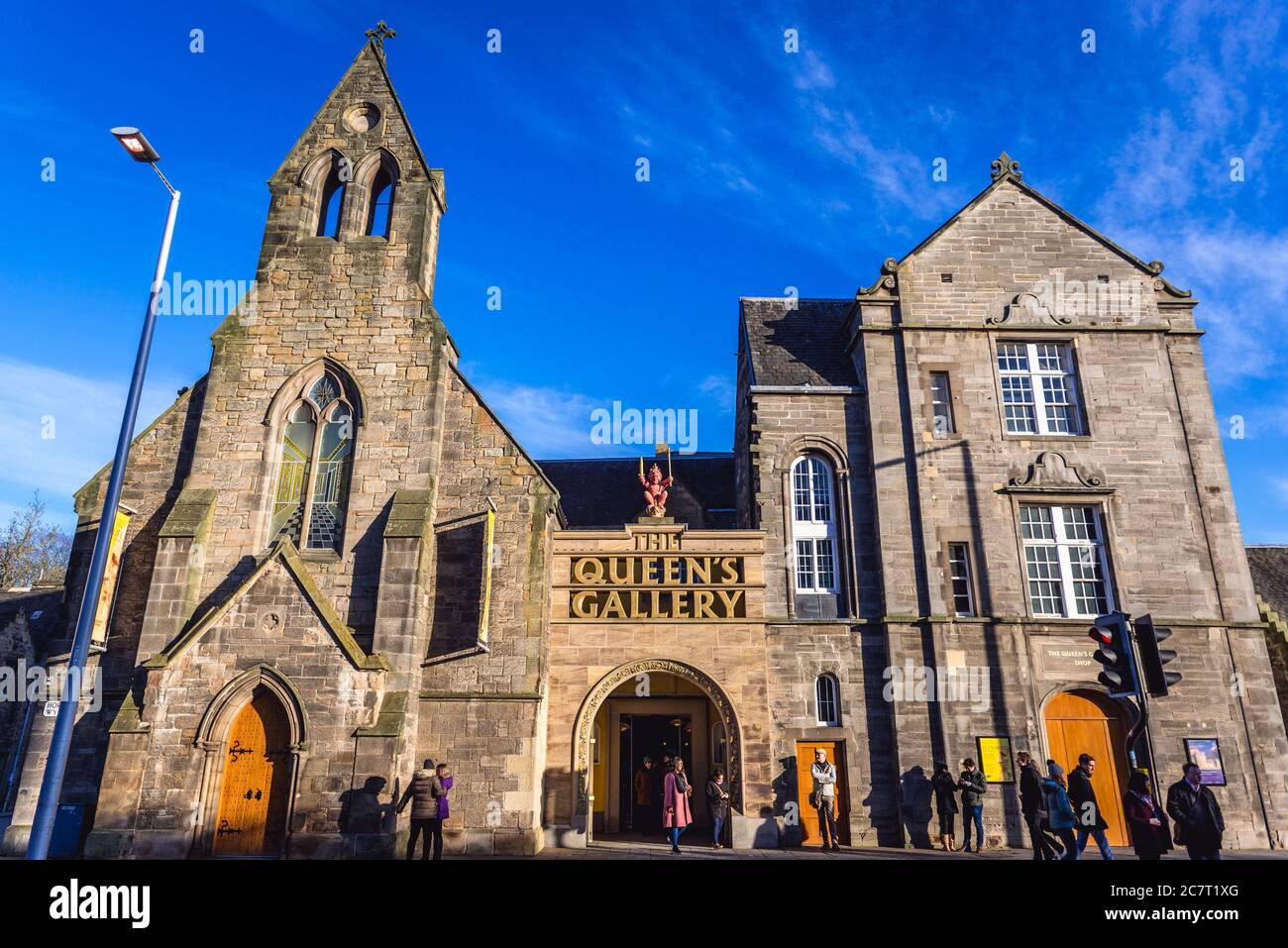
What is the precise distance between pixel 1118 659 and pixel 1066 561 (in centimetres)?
964

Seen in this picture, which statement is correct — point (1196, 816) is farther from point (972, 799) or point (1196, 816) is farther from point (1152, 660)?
point (972, 799)

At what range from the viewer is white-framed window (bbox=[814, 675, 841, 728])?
18484 mm

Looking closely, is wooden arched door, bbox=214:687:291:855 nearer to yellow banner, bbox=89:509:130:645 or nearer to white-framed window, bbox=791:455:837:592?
yellow banner, bbox=89:509:130:645

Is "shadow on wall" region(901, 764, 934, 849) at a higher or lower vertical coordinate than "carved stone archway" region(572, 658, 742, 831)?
lower

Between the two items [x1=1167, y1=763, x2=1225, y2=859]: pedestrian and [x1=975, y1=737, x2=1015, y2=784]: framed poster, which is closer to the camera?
[x1=1167, y1=763, x2=1225, y2=859]: pedestrian

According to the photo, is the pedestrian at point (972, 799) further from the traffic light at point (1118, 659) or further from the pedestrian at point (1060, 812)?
the traffic light at point (1118, 659)

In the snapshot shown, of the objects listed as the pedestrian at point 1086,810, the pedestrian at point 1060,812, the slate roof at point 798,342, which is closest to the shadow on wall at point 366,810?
the pedestrian at point 1060,812

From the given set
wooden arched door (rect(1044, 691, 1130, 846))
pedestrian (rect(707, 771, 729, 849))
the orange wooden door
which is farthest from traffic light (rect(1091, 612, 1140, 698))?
pedestrian (rect(707, 771, 729, 849))

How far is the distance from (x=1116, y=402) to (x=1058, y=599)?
18.5 feet

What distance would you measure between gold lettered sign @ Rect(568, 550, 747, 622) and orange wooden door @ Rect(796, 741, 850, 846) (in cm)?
342

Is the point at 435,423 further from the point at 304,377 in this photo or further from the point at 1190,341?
the point at 1190,341

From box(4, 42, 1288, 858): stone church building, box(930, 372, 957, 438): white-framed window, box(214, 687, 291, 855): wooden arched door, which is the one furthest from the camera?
box(930, 372, 957, 438): white-framed window
